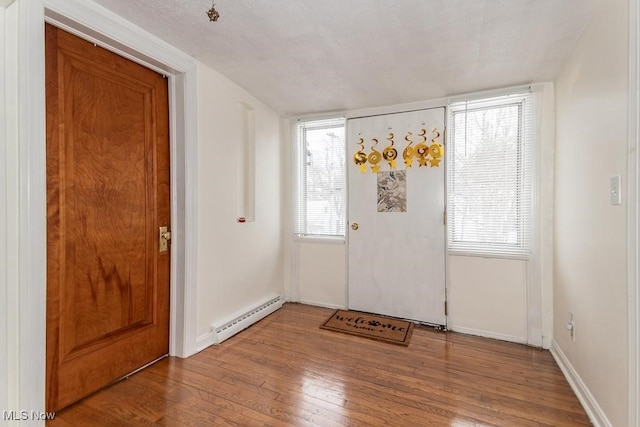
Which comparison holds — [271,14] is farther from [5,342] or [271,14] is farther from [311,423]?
[311,423]

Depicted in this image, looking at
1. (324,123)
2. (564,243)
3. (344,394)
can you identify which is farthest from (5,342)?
(564,243)

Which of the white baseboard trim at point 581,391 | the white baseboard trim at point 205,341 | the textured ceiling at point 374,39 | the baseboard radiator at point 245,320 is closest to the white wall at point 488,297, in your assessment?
the white baseboard trim at point 581,391

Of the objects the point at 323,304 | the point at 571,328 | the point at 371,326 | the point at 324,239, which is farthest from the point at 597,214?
the point at 323,304

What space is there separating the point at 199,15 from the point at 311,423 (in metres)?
2.43

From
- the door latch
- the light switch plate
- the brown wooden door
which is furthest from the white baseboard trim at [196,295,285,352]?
the light switch plate

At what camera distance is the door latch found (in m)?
2.21

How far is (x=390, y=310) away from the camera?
124 inches

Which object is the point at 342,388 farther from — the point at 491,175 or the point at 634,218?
Result: the point at 491,175

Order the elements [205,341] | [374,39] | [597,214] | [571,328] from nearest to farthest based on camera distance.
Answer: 1. [597,214]
2. [374,39]
3. [571,328]
4. [205,341]

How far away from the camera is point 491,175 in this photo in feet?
8.95

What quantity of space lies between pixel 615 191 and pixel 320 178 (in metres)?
2.57

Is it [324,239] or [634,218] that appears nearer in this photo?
[634,218]

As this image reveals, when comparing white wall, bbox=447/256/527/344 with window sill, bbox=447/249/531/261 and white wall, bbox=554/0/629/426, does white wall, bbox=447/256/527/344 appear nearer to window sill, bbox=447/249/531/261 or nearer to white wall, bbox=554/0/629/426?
window sill, bbox=447/249/531/261

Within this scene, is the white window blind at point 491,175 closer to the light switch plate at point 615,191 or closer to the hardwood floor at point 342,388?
the hardwood floor at point 342,388
